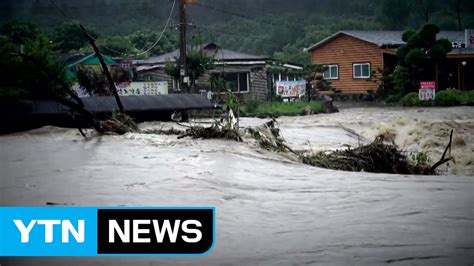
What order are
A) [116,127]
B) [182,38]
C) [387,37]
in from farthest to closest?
[387,37] → [182,38] → [116,127]

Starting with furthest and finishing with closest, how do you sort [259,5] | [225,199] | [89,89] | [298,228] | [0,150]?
[259,5] → [89,89] → [0,150] → [225,199] → [298,228]

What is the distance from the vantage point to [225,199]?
27.4 feet

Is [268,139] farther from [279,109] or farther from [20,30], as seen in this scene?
[20,30]

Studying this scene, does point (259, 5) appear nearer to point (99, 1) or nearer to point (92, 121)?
point (99, 1)

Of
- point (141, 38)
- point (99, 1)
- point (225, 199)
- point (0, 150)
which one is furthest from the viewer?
point (141, 38)

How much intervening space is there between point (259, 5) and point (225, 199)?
6432cm

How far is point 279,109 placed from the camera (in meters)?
30.5

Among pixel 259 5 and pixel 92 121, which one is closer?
pixel 92 121

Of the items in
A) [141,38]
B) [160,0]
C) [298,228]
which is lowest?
[298,228]

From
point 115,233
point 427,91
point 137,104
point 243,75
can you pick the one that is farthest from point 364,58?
point 115,233

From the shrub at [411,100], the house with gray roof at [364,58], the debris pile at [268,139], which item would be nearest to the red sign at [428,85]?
the shrub at [411,100]

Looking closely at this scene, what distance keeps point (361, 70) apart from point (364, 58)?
28.9 inches

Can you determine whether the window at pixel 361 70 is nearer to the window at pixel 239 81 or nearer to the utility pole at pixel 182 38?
the window at pixel 239 81

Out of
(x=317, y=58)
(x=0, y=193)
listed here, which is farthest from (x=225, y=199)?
(x=317, y=58)
